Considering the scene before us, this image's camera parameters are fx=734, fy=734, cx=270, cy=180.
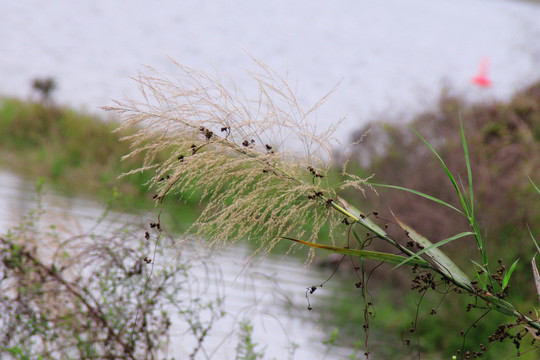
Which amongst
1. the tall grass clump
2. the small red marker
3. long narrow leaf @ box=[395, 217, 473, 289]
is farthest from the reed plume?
the small red marker

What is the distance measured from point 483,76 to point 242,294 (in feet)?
46.6

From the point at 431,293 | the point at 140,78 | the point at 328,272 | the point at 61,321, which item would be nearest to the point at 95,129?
the point at 328,272

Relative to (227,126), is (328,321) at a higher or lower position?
lower

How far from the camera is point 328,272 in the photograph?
10.4m

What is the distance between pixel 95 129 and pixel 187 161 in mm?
15286

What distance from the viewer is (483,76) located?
19.1 m

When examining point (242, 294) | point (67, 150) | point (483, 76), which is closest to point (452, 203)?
point (242, 294)

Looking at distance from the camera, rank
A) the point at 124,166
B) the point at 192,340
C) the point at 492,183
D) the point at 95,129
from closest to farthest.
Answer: the point at 192,340, the point at 492,183, the point at 124,166, the point at 95,129

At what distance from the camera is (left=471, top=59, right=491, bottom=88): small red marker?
18.2m

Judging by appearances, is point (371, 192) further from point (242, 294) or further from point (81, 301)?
point (81, 301)

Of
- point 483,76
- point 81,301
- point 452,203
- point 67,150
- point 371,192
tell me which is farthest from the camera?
point 483,76

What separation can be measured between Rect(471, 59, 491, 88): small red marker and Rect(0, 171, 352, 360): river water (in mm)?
9812

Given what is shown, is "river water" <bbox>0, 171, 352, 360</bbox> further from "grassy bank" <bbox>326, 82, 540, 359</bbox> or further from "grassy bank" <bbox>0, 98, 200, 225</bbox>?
"grassy bank" <bbox>0, 98, 200, 225</bbox>

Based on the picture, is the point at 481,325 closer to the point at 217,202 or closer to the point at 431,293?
the point at 431,293
